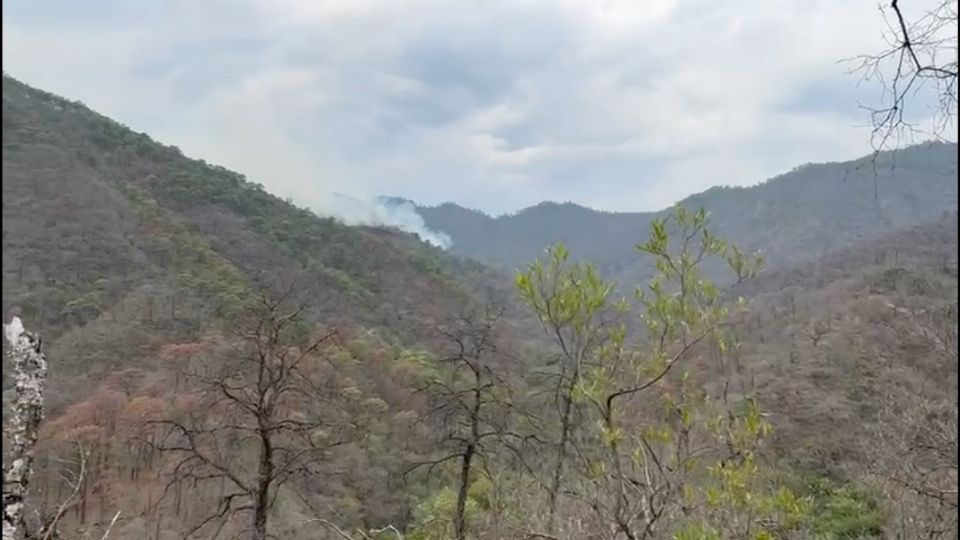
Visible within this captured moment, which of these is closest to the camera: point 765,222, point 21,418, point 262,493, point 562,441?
point 21,418

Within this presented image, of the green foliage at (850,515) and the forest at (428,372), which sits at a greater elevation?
the forest at (428,372)

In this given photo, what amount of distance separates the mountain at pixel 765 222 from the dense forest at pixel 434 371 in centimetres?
1719

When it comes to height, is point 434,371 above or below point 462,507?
below

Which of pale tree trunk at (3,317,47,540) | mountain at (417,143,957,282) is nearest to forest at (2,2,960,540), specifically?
pale tree trunk at (3,317,47,540)

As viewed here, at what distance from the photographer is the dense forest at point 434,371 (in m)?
2.31

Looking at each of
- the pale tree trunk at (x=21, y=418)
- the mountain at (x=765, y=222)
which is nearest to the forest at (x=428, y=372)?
the pale tree trunk at (x=21, y=418)

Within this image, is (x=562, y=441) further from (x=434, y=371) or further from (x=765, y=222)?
(x=765, y=222)

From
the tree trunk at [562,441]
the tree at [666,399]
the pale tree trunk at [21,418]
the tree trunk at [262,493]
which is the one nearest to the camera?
the pale tree trunk at [21,418]

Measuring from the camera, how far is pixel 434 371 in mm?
21453

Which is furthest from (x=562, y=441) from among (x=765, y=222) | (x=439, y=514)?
(x=765, y=222)

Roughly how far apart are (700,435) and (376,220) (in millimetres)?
56370

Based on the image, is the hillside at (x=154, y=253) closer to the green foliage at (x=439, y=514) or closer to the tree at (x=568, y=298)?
the green foliage at (x=439, y=514)

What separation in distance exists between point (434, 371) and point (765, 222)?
54208 mm

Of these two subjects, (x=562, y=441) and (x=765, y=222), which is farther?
(x=765, y=222)
